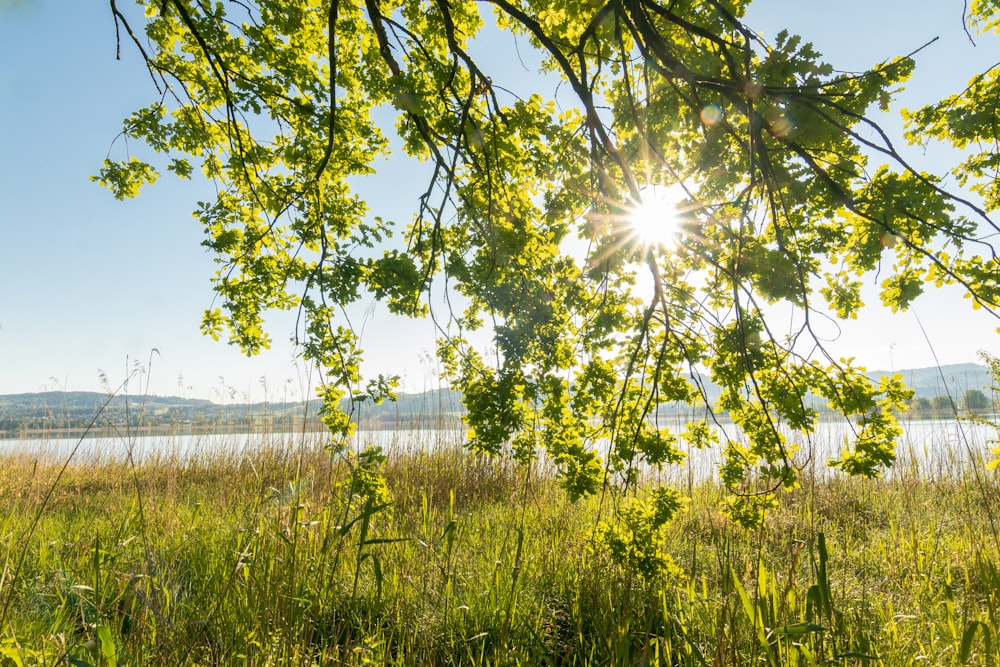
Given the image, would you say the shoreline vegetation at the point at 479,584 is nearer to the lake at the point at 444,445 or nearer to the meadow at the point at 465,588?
the meadow at the point at 465,588

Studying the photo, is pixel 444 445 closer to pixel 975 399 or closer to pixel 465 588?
pixel 465 588

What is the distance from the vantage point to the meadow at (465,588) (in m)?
1.81

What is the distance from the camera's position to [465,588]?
287cm

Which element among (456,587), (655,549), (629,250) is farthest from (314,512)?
(629,250)

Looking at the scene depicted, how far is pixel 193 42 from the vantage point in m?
3.68

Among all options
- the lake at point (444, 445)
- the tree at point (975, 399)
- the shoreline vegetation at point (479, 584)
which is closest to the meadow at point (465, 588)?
the shoreline vegetation at point (479, 584)

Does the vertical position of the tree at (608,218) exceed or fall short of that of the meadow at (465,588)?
it exceeds it

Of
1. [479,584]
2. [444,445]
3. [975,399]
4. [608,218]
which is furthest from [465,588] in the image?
[975,399]

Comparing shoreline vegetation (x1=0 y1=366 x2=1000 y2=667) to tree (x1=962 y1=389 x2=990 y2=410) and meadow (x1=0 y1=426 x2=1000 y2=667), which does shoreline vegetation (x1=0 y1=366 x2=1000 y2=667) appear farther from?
tree (x1=962 y1=389 x2=990 y2=410)

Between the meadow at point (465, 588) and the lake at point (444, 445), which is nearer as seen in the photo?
the meadow at point (465, 588)

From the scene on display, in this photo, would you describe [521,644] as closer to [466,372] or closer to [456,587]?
[456,587]

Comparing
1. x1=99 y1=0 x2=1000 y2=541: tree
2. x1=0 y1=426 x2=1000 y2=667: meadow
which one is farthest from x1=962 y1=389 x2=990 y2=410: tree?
x1=99 y1=0 x2=1000 y2=541: tree

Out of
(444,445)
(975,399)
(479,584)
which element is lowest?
(479,584)

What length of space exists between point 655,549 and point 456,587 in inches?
43.1
